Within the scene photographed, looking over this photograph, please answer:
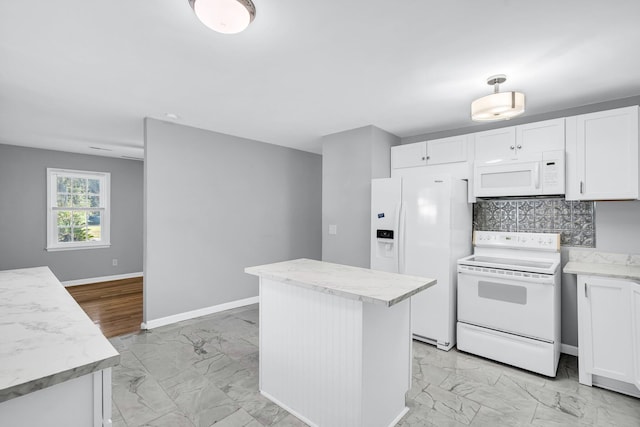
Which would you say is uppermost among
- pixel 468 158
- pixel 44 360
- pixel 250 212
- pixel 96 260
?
pixel 468 158

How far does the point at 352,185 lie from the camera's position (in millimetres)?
3922

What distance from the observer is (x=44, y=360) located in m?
0.88

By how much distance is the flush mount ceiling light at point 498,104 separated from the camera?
7.50 feet

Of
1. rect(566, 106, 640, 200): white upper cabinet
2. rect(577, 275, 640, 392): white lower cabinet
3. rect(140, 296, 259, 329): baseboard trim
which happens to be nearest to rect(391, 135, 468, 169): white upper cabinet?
rect(566, 106, 640, 200): white upper cabinet

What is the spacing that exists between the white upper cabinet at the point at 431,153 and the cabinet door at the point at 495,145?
145mm

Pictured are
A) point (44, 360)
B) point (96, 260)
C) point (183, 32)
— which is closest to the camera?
point (44, 360)

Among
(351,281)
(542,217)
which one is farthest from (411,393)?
(542,217)

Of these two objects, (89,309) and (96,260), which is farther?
(96,260)

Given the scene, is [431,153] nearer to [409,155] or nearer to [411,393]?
[409,155]

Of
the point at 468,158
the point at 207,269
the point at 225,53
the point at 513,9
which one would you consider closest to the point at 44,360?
the point at 225,53

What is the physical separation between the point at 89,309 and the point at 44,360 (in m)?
4.23

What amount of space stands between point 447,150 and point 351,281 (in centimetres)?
234

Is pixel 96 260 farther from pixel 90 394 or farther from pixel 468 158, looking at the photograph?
pixel 468 158

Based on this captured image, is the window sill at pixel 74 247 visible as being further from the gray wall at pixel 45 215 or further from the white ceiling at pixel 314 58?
the white ceiling at pixel 314 58
